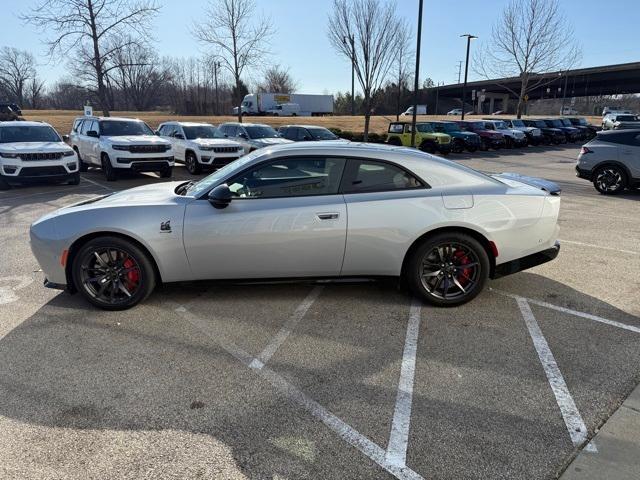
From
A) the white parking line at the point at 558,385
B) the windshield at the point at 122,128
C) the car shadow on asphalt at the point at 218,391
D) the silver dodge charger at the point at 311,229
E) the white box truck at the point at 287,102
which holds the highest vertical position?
the white box truck at the point at 287,102

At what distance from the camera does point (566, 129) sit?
31.2 m

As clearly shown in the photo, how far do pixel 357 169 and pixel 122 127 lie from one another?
11387mm

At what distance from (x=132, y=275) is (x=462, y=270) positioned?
9.87ft

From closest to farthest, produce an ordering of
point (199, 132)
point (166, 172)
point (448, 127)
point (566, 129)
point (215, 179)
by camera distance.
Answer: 1. point (215, 179)
2. point (166, 172)
3. point (199, 132)
4. point (448, 127)
5. point (566, 129)

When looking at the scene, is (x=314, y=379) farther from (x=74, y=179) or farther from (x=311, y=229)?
(x=74, y=179)

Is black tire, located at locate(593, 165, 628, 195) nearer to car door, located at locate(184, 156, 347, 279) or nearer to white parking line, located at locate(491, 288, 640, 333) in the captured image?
white parking line, located at locate(491, 288, 640, 333)

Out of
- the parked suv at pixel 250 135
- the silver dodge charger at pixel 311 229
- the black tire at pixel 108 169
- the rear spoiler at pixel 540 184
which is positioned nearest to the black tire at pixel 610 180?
the rear spoiler at pixel 540 184

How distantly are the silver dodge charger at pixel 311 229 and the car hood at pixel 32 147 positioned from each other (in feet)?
26.6

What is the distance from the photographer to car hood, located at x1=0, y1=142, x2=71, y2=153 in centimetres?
1088

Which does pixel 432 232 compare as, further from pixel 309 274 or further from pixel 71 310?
pixel 71 310

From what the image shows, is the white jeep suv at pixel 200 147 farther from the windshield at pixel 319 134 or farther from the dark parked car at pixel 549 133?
the dark parked car at pixel 549 133

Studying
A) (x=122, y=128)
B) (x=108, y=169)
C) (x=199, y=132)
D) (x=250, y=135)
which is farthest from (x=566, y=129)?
(x=108, y=169)

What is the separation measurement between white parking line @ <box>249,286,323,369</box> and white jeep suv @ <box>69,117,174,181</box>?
935 centimetres

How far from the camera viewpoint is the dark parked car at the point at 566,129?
31.0 meters
